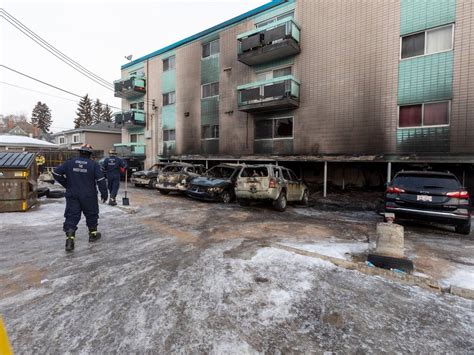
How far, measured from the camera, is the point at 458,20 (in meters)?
10.8

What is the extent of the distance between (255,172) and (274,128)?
694cm

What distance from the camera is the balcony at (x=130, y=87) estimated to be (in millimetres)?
23266

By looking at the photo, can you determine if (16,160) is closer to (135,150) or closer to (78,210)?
(78,210)

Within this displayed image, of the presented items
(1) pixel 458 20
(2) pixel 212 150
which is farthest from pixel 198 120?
(1) pixel 458 20

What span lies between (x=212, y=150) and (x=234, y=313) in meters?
16.2

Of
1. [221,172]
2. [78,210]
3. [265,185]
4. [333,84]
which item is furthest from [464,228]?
[333,84]

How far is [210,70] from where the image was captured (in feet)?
61.6


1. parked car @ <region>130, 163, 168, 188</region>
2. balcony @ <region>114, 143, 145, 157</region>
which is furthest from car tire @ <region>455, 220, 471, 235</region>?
balcony @ <region>114, 143, 145, 157</region>

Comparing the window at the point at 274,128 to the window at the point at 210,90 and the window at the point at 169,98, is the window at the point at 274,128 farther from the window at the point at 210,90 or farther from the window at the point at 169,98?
the window at the point at 169,98

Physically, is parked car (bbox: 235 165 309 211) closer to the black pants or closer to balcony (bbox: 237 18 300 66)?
the black pants

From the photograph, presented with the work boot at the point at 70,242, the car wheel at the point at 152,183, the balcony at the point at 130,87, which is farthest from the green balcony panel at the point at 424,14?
the balcony at the point at 130,87

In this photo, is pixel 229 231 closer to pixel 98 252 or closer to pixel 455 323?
pixel 98 252

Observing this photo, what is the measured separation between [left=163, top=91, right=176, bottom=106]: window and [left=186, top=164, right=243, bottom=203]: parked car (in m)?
12.5

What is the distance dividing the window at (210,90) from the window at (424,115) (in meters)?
11.4
